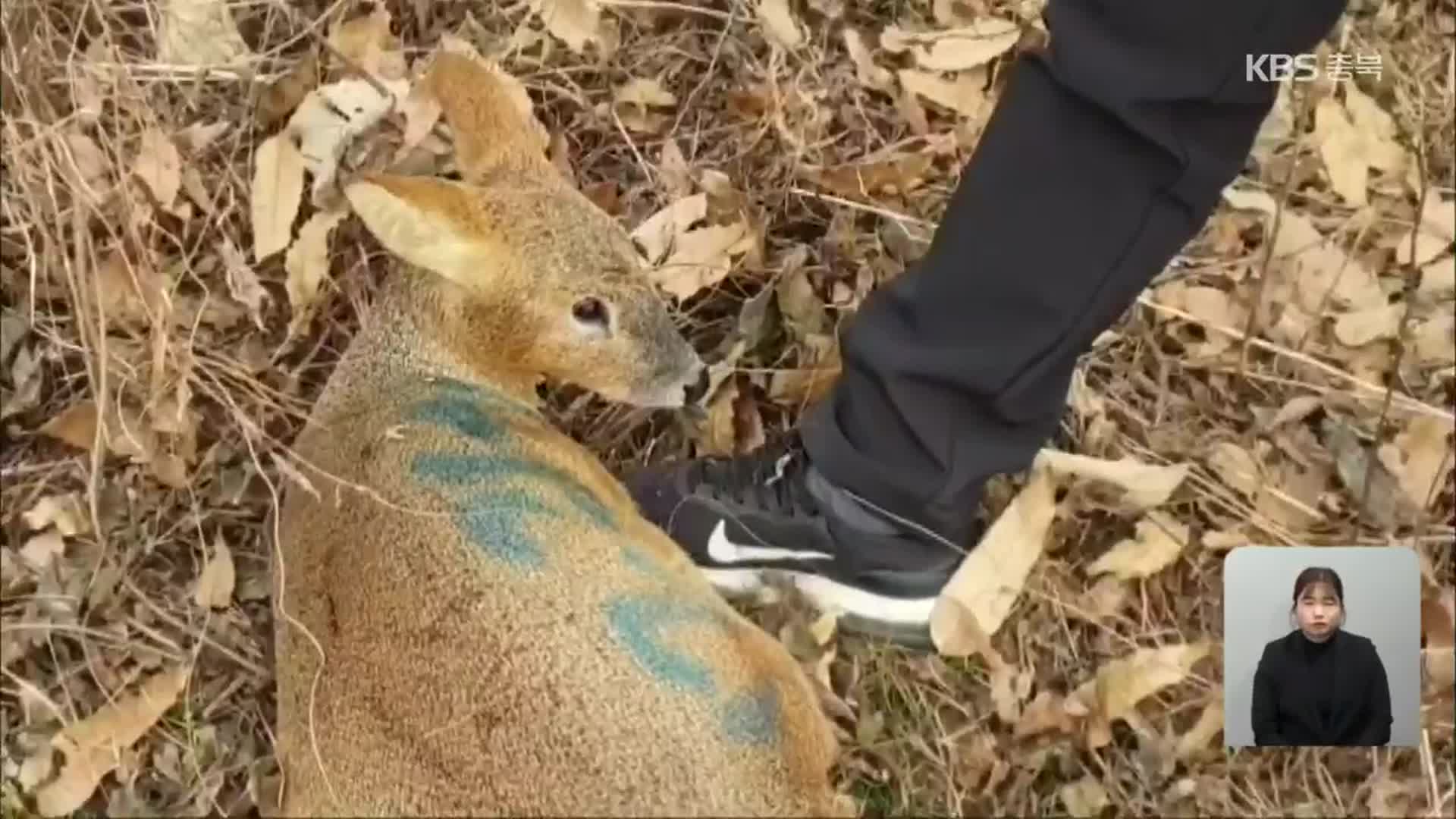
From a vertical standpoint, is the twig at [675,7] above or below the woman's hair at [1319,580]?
above

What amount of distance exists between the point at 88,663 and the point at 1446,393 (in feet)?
3.67

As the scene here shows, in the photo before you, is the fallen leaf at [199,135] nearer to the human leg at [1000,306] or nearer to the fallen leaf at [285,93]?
the fallen leaf at [285,93]

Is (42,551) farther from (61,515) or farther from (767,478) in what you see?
(767,478)

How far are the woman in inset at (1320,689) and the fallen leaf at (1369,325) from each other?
219mm

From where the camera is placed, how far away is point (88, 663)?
1.22 meters

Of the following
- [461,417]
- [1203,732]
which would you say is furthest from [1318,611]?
[461,417]

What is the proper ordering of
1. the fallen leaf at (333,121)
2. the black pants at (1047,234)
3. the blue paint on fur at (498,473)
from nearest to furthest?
the black pants at (1047,234) < the blue paint on fur at (498,473) < the fallen leaf at (333,121)

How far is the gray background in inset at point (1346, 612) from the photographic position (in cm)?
120

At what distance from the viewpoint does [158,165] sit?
1264mm

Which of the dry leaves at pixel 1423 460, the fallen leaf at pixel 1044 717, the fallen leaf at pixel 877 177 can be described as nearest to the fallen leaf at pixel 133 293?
the fallen leaf at pixel 877 177

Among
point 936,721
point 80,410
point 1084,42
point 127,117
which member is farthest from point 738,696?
point 127,117

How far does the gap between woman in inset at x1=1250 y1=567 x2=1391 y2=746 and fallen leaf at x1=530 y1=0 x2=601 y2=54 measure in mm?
740

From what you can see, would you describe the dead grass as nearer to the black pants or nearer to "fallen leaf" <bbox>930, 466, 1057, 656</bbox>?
"fallen leaf" <bbox>930, 466, 1057, 656</bbox>

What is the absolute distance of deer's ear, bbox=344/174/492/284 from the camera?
3.86 ft
